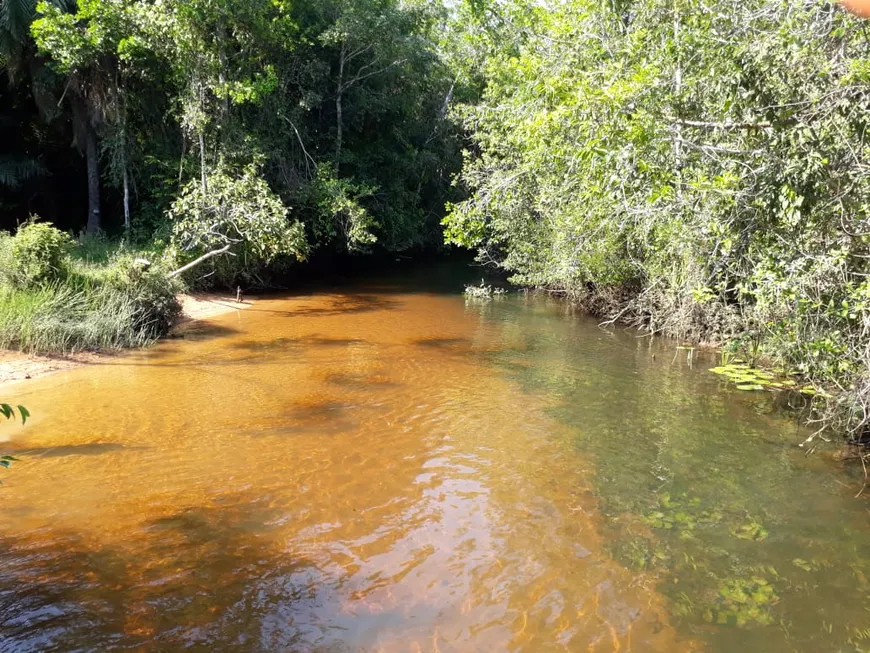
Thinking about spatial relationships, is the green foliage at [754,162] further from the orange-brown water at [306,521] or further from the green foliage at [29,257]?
the green foliage at [29,257]

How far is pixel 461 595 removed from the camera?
4.68 meters

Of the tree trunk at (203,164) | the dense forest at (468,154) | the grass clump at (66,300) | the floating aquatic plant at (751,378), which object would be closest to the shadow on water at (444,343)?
the dense forest at (468,154)

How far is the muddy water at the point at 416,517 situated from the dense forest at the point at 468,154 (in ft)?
5.16

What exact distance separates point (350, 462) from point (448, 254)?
27351 mm

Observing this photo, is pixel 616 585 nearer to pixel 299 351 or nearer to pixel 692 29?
pixel 692 29

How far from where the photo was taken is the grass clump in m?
10.3

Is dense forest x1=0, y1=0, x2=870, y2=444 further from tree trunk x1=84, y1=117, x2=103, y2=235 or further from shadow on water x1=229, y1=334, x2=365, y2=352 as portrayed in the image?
shadow on water x1=229, y1=334, x2=365, y2=352

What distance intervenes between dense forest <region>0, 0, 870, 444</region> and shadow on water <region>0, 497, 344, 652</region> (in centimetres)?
510

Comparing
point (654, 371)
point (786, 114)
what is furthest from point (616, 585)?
point (654, 371)

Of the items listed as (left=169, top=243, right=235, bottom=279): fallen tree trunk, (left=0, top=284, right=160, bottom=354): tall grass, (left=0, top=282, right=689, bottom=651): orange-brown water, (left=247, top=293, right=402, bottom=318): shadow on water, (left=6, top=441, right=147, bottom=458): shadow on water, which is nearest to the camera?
(left=0, top=282, right=689, bottom=651): orange-brown water

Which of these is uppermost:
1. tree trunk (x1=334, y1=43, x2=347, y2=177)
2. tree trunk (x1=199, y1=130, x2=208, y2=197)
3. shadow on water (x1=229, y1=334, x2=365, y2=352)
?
tree trunk (x1=334, y1=43, x2=347, y2=177)

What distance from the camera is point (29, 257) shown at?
10.9 meters

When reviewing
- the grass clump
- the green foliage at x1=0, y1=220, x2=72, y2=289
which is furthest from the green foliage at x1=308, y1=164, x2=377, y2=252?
the green foliage at x1=0, y1=220, x2=72, y2=289

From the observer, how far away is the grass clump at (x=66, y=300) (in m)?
10.3
